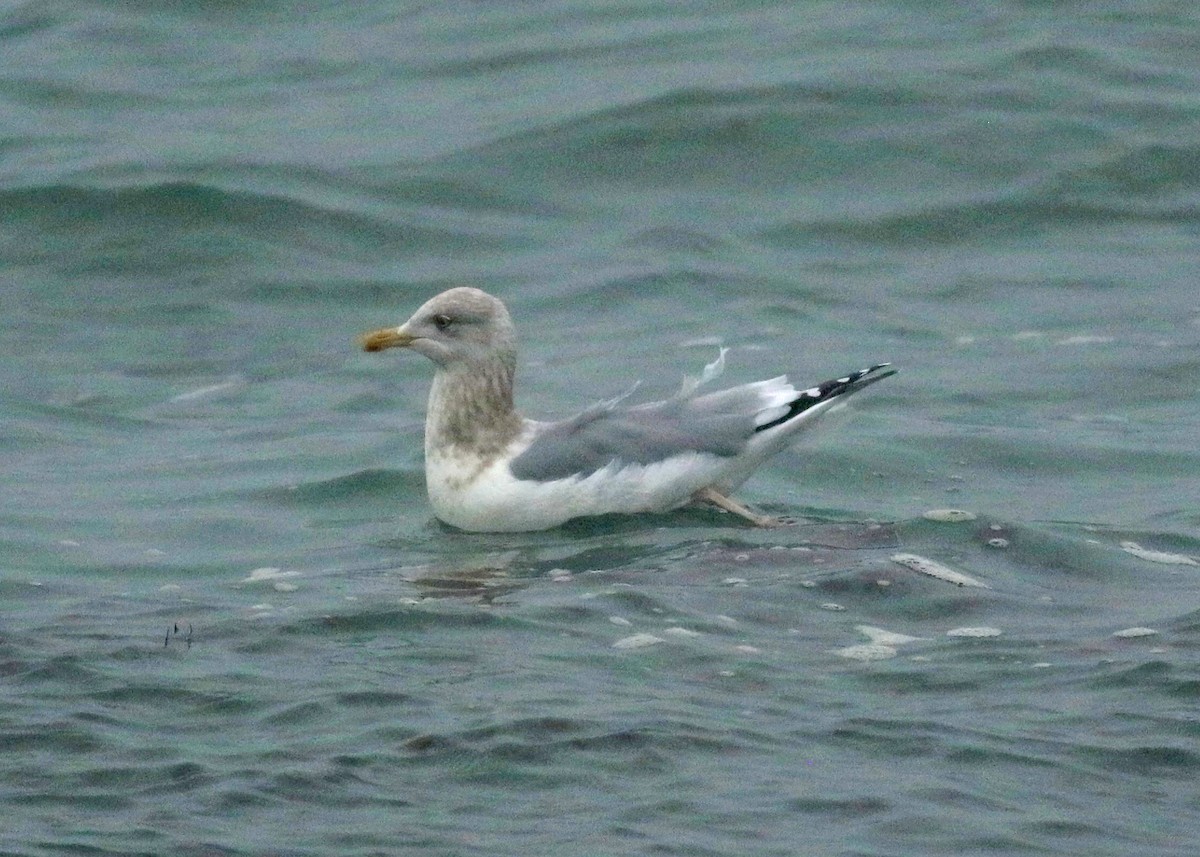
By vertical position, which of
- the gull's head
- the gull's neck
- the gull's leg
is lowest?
the gull's leg

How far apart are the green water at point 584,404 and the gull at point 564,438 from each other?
0.16m

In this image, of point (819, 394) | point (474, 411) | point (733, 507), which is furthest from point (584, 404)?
point (819, 394)

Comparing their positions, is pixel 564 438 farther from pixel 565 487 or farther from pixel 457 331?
pixel 457 331

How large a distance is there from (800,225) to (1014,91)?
2.61m

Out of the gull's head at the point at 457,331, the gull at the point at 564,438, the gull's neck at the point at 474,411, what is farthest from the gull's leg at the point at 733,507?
the gull's head at the point at 457,331

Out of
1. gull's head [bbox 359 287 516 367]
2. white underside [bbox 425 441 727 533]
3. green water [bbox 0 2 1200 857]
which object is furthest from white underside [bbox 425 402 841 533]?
gull's head [bbox 359 287 516 367]

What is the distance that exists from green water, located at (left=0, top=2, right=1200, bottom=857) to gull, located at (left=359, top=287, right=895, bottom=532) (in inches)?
6.2

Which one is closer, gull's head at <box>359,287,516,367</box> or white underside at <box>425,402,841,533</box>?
white underside at <box>425,402,841,533</box>

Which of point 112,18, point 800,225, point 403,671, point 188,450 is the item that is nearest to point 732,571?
point 403,671

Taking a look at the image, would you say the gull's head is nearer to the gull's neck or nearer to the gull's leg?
the gull's neck

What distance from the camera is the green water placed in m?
5.77

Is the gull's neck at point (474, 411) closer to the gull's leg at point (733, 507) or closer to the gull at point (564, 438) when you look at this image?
the gull at point (564, 438)

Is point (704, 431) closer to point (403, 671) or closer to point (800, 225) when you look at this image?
point (403, 671)

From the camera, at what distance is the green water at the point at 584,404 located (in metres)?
5.77
